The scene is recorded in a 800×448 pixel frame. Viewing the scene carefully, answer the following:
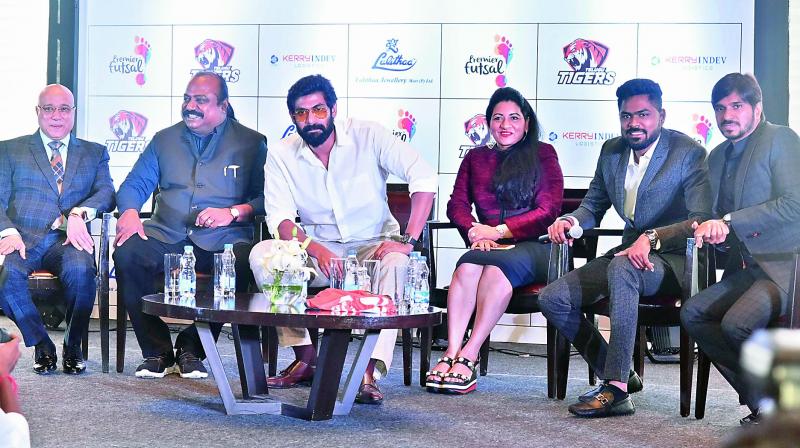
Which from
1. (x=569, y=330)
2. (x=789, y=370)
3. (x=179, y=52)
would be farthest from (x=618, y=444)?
(x=179, y=52)

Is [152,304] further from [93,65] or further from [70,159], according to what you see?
[93,65]

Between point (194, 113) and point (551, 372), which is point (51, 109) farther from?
point (551, 372)

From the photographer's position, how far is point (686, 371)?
329 cm

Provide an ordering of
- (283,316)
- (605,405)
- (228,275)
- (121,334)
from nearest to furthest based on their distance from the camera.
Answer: (283,316), (605,405), (228,275), (121,334)

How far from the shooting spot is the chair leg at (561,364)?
361 centimetres

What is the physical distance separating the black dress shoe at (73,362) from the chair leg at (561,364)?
1959 millimetres

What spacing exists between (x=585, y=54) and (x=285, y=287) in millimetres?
3277

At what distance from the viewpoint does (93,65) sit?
616 centimetres

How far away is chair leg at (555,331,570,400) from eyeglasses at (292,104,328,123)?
1288mm

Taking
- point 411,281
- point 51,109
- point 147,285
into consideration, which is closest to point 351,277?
point 411,281

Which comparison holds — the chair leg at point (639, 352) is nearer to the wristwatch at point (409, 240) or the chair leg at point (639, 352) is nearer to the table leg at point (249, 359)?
the wristwatch at point (409, 240)

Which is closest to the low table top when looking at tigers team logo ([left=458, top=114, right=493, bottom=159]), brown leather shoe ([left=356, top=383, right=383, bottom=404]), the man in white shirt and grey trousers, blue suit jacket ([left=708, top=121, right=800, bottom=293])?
brown leather shoe ([left=356, top=383, right=383, bottom=404])

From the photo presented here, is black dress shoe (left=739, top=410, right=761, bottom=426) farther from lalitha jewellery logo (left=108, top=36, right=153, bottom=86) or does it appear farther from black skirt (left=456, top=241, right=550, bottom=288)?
lalitha jewellery logo (left=108, top=36, right=153, bottom=86)

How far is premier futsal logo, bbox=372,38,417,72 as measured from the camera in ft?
19.4
